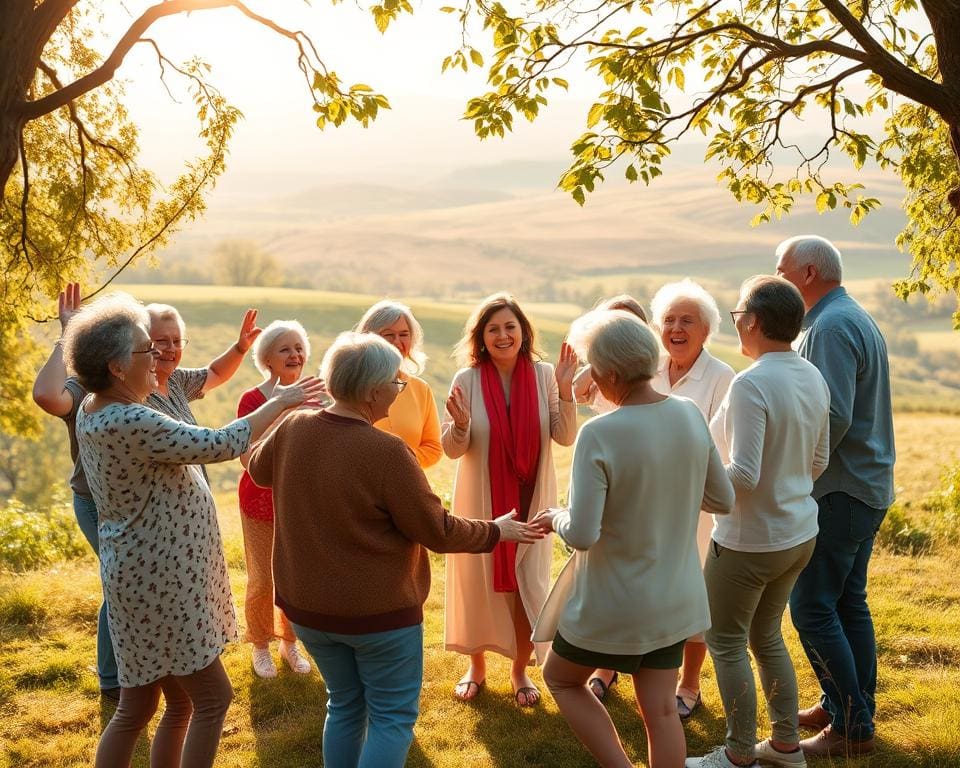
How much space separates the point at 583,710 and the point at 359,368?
1.55m

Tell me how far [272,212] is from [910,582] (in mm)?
195588

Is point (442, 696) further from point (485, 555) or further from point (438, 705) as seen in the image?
point (485, 555)

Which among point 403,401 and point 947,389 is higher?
point 403,401

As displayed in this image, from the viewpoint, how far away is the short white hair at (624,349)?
10.9 ft

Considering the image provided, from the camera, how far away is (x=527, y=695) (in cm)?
517

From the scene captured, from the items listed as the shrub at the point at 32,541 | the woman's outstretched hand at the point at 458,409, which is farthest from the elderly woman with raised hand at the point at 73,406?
the shrub at the point at 32,541

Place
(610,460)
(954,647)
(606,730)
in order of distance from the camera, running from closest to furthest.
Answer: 1. (610,460)
2. (606,730)
3. (954,647)

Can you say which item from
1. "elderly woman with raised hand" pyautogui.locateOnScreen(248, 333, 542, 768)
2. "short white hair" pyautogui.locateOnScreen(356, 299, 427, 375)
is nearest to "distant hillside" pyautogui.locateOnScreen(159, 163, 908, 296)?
"short white hair" pyautogui.locateOnScreen(356, 299, 427, 375)

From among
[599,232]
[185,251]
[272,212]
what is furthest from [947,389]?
[272,212]

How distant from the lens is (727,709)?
13.3ft

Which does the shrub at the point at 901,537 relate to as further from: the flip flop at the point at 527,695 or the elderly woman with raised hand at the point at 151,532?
the elderly woman with raised hand at the point at 151,532

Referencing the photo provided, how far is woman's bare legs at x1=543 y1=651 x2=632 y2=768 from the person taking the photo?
357 centimetres

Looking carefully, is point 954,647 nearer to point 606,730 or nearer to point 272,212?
point 606,730

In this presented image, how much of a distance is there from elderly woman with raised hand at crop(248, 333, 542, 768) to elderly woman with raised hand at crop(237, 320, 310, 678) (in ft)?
5.83
